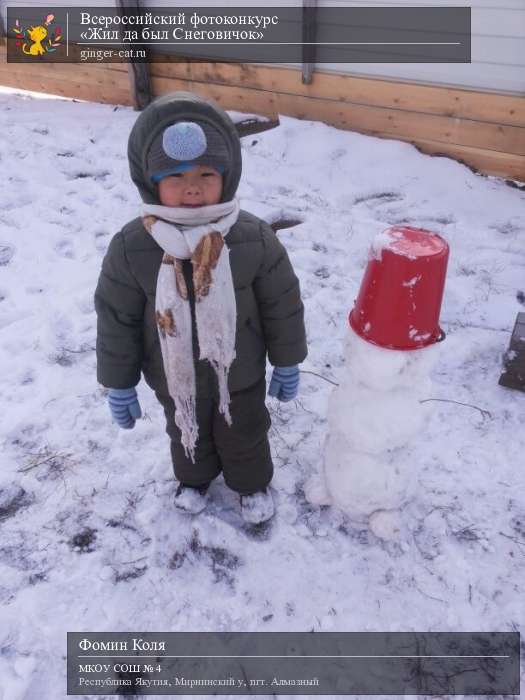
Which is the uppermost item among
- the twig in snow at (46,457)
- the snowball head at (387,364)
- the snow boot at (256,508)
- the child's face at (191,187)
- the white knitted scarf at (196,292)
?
the child's face at (191,187)

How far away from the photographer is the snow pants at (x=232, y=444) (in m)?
1.97

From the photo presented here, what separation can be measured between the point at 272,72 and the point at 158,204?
4852 millimetres

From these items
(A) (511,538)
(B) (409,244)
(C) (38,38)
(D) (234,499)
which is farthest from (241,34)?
(A) (511,538)

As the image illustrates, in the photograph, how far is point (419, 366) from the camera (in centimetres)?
171

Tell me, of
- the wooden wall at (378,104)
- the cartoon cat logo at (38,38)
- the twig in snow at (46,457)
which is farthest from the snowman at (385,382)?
the cartoon cat logo at (38,38)

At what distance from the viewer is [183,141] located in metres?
1.37

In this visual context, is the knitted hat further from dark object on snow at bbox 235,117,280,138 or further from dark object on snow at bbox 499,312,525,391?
dark object on snow at bbox 235,117,280,138

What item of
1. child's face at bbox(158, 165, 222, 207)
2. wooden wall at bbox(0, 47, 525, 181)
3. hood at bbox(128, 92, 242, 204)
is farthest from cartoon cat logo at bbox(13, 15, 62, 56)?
child's face at bbox(158, 165, 222, 207)

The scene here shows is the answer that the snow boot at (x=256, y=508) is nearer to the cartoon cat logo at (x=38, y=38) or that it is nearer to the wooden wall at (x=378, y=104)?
the wooden wall at (x=378, y=104)

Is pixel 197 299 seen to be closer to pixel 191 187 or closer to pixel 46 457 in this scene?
pixel 191 187

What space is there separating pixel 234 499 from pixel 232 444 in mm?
474

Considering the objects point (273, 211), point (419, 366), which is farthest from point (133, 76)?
point (419, 366)

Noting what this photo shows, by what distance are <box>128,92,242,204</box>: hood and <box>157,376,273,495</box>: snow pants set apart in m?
0.79

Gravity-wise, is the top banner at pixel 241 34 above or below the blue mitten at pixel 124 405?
above
